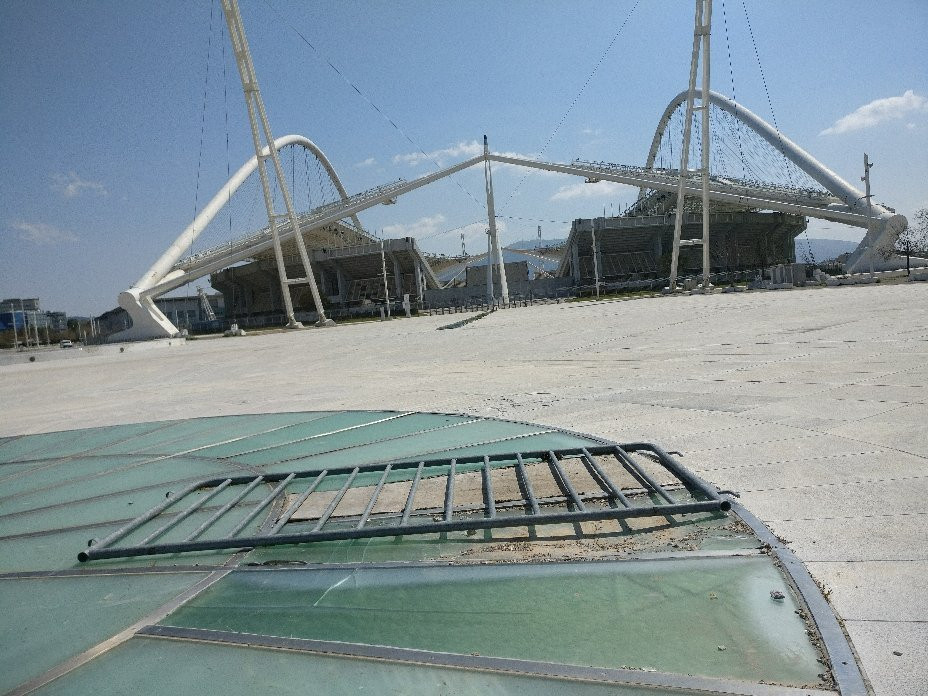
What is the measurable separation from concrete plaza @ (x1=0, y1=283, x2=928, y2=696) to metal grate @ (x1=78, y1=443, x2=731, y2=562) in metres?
0.54

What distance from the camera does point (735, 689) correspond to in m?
2.08

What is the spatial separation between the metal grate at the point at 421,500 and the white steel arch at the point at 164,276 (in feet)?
171

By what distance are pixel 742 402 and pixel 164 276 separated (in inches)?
2409

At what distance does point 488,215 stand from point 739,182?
28.1 metres

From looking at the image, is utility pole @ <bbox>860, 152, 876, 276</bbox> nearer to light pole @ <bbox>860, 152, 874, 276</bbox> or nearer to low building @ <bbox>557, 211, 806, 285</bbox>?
light pole @ <bbox>860, 152, 874, 276</bbox>

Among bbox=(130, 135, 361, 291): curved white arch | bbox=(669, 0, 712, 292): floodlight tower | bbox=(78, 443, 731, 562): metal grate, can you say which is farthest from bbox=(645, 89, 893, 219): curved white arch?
bbox=(78, 443, 731, 562): metal grate

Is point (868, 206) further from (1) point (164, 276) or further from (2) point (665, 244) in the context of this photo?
(1) point (164, 276)

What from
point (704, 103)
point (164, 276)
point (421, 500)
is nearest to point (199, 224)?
point (164, 276)

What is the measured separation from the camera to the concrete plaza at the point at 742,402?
294 cm

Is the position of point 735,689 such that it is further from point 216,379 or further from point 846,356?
point 216,379

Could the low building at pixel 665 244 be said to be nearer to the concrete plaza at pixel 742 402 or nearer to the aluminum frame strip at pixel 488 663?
the concrete plaza at pixel 742 402

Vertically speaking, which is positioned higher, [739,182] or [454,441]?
[739,182]

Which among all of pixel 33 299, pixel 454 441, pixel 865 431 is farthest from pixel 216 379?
pixel 33 299

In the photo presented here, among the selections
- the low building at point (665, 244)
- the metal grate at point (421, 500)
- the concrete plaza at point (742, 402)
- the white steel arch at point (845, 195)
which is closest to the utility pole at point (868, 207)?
the white steel arch at point (845, 195)
